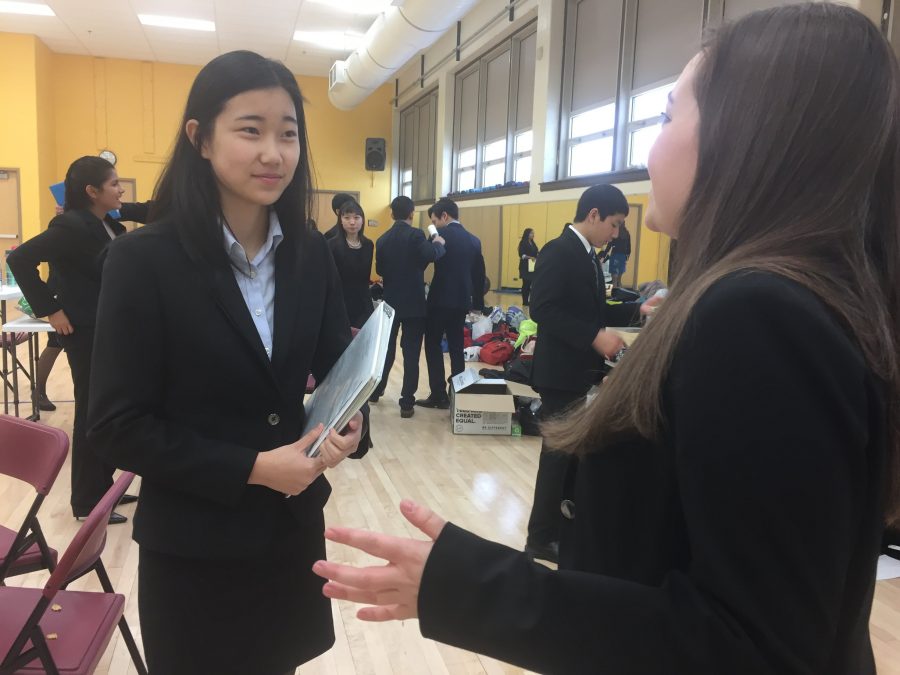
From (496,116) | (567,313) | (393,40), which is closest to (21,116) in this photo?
(393,40)

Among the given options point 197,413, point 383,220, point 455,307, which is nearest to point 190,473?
point 197,413

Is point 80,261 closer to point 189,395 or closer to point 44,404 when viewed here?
point 189,395

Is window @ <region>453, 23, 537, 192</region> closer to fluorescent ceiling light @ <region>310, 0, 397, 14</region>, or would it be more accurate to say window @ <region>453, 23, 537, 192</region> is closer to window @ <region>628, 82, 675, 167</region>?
fluorescent ceiling light @ <region>310, 0, 397, 14</region>

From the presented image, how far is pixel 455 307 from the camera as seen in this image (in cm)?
512

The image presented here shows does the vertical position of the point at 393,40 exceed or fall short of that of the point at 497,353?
it exceeds it

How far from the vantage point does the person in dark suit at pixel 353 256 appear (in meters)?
4.68

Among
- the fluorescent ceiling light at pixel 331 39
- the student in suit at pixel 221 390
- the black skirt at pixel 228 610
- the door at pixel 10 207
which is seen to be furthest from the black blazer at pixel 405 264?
the door at pixel 10 207

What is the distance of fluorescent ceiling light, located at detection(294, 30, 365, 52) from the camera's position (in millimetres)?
9219

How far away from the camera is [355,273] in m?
4.71

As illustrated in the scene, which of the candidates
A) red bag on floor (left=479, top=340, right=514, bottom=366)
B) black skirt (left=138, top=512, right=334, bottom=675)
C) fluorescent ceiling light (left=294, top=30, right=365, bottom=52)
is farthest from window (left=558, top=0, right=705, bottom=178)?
black skirt (left=138, top=512, right=334, bottom=675)

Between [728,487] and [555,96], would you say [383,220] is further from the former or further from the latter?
[728,487]

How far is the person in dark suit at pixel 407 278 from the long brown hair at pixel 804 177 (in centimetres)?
432

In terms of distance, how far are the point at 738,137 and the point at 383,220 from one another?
40.3ft

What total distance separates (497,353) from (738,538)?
18.5ft
